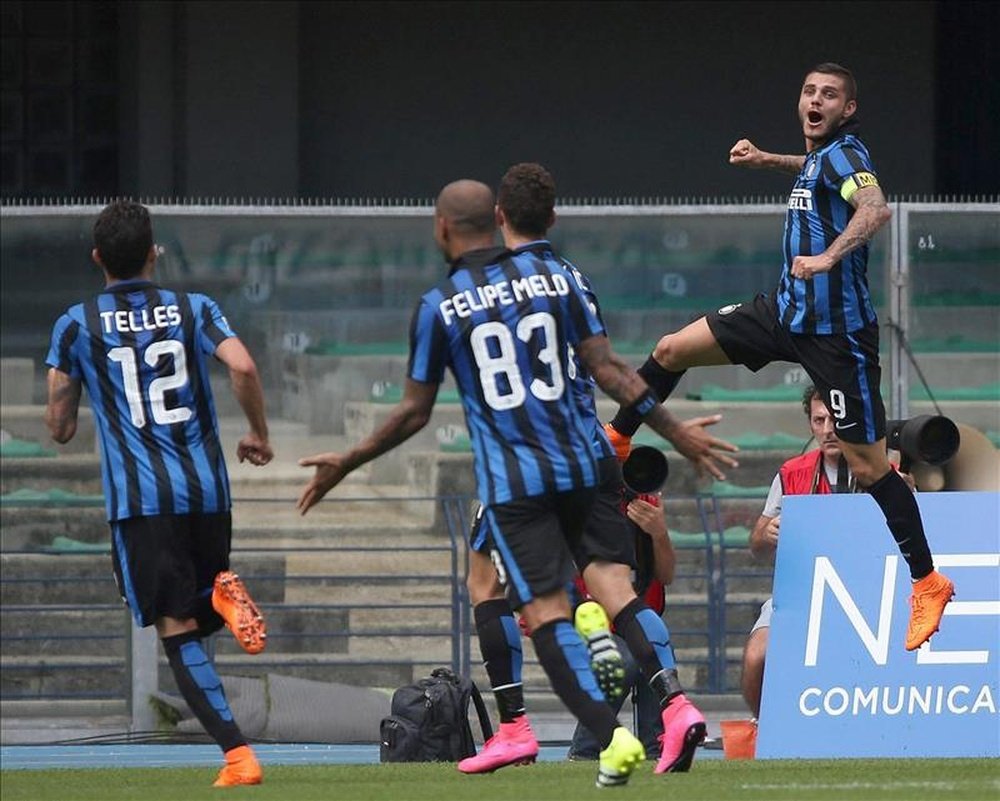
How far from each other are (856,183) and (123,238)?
2.58 meters

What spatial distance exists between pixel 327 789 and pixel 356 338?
16.8 feet

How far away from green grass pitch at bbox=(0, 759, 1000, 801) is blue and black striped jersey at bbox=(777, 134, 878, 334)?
5.31 feet

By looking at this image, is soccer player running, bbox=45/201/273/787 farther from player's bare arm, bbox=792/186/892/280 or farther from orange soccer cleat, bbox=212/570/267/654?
player's bare arm, bbox=792/186/892/280

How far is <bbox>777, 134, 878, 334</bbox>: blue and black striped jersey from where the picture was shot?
27.0 feet

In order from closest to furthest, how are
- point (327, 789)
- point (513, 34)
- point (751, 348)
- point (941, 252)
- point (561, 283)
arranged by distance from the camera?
point (561, 283) < point (327, 789) < point (751, 348) < point (941, 252) < point (513, 34)

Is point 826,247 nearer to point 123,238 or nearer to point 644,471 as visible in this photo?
point 644,471

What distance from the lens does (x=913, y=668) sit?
9.02 m

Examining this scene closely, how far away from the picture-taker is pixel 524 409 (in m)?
6.94

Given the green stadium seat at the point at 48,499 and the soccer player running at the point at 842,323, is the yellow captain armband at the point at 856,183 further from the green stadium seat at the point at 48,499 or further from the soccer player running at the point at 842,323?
the green stadium seat at the point at 48,499

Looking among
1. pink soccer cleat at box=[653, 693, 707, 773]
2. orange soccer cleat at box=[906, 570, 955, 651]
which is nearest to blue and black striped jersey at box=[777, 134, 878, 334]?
orange soccer cleat at box=[906, 570, 955, 651]

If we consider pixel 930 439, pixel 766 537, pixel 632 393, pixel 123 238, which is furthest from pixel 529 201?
pixel 766 537

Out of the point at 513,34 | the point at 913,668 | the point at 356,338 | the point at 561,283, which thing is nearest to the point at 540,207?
the point at 561,283

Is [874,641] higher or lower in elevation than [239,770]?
higher

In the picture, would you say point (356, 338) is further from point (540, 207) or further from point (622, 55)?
point (622, 55)
